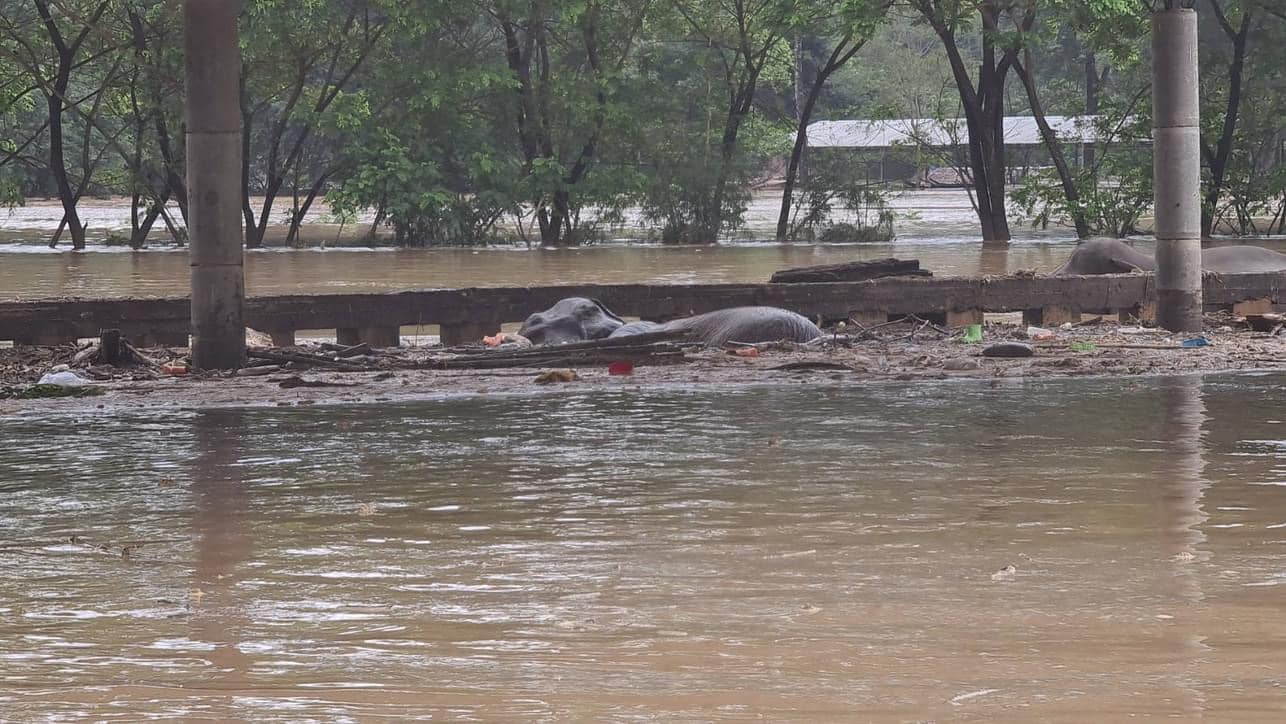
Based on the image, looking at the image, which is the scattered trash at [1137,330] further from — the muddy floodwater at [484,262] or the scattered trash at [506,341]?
the muddy floodwater at [484,262]

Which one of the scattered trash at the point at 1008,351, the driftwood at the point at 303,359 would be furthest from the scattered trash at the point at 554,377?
the scattered trash at the point at 1008,351

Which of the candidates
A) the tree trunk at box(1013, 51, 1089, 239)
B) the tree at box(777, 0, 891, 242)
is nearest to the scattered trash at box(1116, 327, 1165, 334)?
the tree at box(777, 0, 891, 242)

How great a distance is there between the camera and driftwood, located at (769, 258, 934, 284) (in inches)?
732

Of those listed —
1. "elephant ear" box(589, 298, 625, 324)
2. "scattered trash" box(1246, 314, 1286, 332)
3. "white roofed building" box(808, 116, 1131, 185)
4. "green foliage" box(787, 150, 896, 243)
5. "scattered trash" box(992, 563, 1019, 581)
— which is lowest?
"scattered trash" box(992, 563, 1019, 581)

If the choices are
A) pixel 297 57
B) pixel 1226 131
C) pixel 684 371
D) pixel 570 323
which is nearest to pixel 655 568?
pixel 684 371

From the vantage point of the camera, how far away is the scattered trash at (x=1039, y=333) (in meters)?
16.8

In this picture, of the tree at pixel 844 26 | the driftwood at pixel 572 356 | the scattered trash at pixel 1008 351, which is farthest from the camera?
the tree at pixel 844 26

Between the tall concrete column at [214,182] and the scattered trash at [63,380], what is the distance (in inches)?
41.1

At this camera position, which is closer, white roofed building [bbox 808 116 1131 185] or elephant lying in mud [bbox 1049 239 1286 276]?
elephant lying in mud [bbox 1049 239 1286 276]

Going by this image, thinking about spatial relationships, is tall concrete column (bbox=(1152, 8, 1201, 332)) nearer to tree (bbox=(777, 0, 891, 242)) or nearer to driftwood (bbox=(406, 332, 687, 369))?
driftwood (bbox=(406, 332, 687, 369))

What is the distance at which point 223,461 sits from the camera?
975cm

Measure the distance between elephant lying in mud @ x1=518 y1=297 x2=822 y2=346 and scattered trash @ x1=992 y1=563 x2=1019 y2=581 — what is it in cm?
989

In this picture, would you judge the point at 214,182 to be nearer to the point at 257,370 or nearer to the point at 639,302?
the point at 257,370

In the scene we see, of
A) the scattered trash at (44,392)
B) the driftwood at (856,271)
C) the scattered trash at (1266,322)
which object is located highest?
the driftwood at (856,271)
